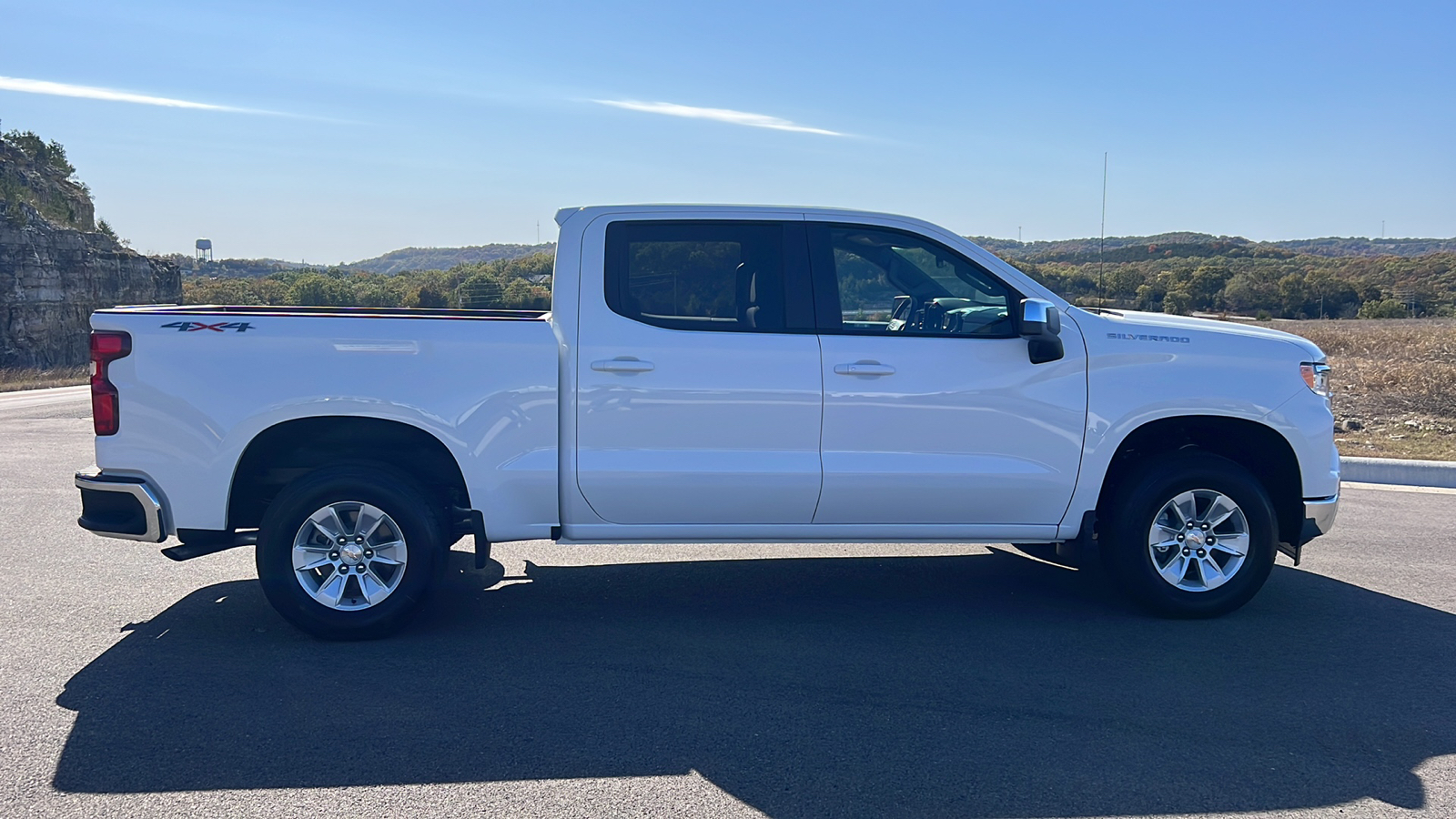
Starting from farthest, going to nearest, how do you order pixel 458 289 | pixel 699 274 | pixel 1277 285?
pixel 1277 285 → pixel 458 289 → pixel 699 274

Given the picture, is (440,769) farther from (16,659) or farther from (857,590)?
(857,590)

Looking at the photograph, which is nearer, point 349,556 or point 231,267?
point 349,556

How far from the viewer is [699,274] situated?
565 cm

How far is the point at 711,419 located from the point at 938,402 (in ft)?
3.79

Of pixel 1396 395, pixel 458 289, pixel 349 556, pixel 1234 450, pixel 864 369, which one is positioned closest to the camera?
pixel 349 556

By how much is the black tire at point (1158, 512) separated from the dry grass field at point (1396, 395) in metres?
5.74

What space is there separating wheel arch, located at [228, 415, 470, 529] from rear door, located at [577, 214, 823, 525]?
0.81 meters

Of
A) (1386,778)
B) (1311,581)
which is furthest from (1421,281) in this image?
(1386,778)

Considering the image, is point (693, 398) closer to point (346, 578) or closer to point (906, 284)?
point (906, 284)

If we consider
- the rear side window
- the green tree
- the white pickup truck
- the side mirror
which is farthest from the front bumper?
the green tree

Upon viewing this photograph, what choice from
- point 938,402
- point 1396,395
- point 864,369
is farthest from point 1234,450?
point 1396,395

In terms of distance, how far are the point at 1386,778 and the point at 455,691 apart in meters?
3.60

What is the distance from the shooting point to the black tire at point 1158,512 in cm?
566

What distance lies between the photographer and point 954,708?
4500 mm
